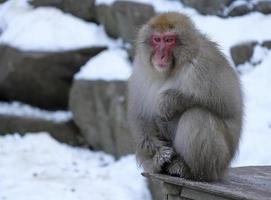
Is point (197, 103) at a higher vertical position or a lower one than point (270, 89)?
higher

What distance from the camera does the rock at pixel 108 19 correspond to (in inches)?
300

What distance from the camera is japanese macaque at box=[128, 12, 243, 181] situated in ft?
10.9

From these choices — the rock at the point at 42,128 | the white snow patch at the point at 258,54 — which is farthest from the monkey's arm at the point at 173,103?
the rock at the point at 42,128

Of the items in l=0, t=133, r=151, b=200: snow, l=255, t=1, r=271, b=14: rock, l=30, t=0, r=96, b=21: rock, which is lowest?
l=0, t=133, r=151, b=200: snow

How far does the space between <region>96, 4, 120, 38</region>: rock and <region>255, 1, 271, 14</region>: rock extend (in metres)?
1.68

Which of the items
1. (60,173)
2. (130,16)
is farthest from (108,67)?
(60,173)

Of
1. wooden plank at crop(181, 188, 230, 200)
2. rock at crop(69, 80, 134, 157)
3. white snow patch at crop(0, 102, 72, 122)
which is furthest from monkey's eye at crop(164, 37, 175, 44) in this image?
white snow patch at crop(0, 102, 72, 122)

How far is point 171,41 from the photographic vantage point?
3389 mm

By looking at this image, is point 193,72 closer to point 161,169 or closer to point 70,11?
point 161,169

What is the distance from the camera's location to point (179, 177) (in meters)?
3.44

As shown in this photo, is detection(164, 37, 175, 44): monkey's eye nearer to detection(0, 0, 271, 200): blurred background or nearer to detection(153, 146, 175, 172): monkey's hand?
detection(153, 146, 175, 172): monkey's hand

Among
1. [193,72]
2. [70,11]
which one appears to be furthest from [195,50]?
[70,11]

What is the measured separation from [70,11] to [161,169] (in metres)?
4.96

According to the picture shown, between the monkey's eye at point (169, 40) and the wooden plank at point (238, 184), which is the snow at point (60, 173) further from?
the monkey's eye at point (169, 40)
